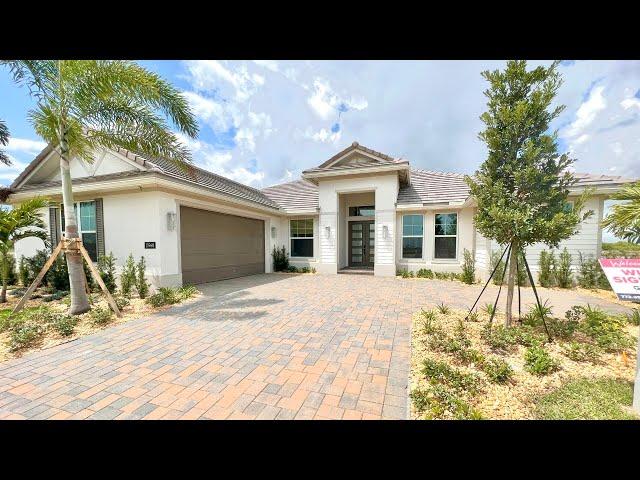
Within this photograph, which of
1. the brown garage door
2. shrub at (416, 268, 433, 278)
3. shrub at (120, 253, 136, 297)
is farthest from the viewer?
shrub at (416, 268, 433, 278)

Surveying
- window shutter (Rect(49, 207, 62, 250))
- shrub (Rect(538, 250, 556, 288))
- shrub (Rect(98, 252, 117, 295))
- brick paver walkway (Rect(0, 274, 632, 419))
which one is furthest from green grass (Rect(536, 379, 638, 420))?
window shutter (Rect(49, 207, 62, 250))

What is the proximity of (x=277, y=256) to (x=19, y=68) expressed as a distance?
33.6 ft

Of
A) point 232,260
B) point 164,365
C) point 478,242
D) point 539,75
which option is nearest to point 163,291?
point 164,365

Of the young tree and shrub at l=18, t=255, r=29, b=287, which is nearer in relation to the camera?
the young tree

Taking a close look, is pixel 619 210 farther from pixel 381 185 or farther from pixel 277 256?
pixel 277 256

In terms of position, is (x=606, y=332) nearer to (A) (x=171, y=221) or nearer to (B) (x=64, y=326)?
(B) (x=64, y=326)

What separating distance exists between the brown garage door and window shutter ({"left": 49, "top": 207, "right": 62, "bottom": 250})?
17.6ft

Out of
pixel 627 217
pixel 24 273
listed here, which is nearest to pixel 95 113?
pixel 24 273

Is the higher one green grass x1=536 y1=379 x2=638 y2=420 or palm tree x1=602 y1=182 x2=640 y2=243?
palm tree x1=602 y1=182 x2=640 y2=243

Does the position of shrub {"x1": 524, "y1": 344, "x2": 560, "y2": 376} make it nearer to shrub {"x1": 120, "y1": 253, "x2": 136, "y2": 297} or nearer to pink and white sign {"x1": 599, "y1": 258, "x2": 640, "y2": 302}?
pink and white sign {"x1": 599, "y1": 258, "x2": 640, "y2": 302}

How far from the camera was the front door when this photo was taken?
45.6ft
